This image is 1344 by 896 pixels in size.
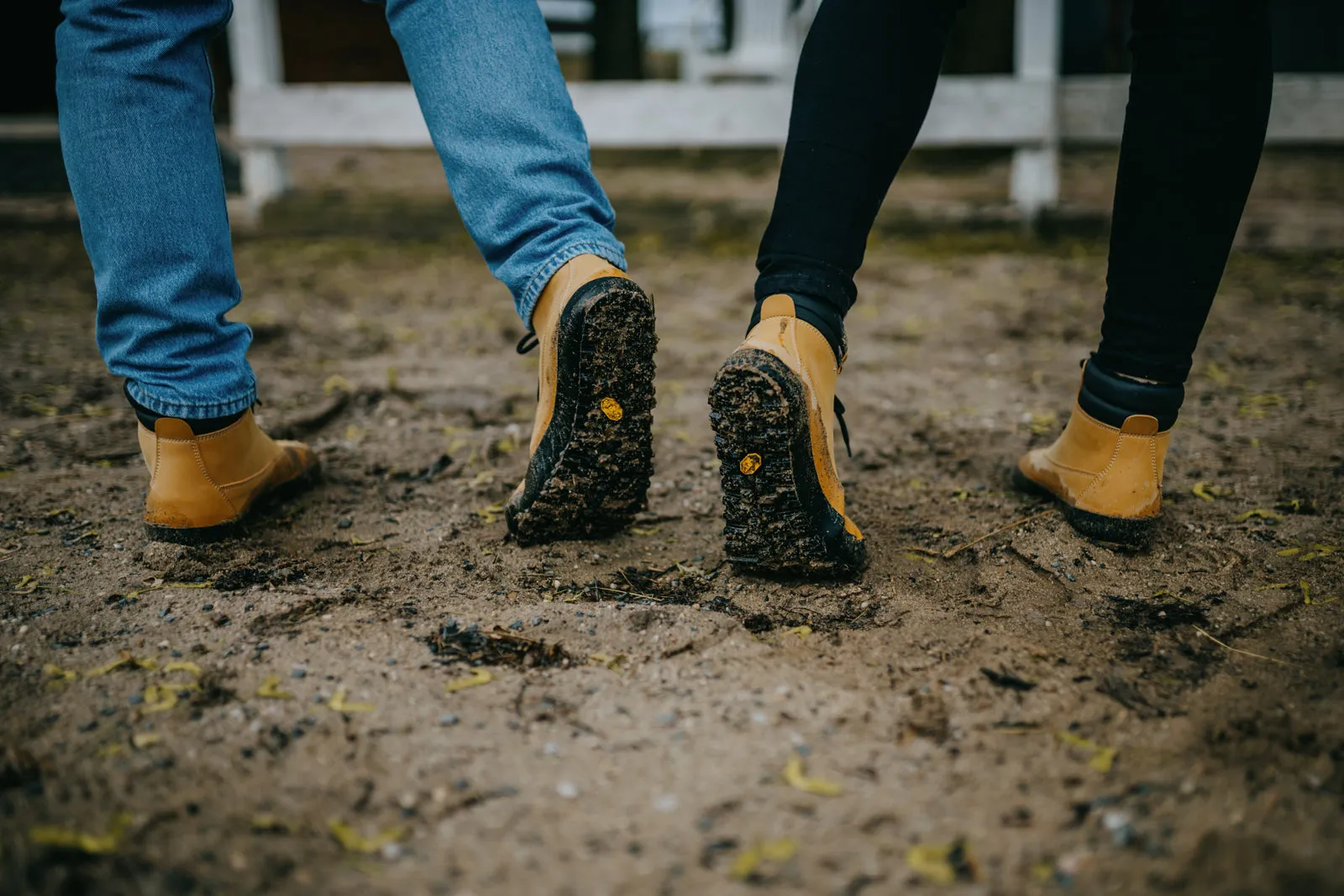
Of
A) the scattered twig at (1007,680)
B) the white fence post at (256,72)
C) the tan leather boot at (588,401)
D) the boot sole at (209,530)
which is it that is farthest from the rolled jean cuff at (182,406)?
the white fence post at (256,72)

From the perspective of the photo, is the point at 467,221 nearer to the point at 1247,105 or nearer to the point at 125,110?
the point at 125,110

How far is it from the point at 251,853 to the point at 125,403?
161cm

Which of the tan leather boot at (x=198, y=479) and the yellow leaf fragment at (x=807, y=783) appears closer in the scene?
the yellow leaf fragment at (x=807, y=783)

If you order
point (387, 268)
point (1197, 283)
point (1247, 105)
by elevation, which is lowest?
point (387, 268)

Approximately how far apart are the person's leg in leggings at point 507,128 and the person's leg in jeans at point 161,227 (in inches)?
12.1

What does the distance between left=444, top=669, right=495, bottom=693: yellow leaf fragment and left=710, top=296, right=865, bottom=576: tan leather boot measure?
0.36 meters

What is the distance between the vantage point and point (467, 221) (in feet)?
4.28

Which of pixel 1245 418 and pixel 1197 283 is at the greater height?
pixel 1197 283

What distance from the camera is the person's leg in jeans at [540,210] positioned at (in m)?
1.23

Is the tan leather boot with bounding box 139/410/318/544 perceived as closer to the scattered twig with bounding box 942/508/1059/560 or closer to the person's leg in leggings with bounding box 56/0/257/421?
the person's leg in leggings with bounding box 56/0/257/421

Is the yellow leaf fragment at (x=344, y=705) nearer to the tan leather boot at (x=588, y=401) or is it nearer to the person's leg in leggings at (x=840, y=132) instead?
the tan leather boot at (x=588, y=401)

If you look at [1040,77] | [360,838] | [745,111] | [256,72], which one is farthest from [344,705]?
[256,72]

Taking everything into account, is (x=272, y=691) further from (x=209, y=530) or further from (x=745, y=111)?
(x=745, y=111)

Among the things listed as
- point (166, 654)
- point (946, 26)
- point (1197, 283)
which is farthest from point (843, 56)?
point (166, 654)
